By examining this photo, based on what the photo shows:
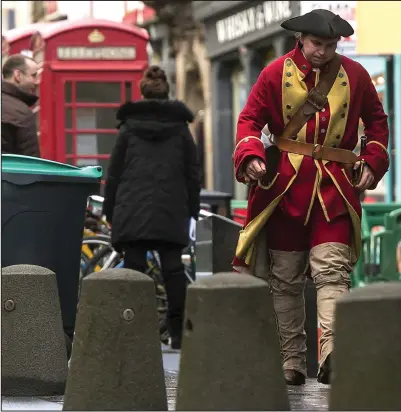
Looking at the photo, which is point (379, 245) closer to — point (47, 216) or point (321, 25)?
point (47, 216)

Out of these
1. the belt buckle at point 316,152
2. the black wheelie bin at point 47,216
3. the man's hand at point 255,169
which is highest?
the belt buckle at point 316,152

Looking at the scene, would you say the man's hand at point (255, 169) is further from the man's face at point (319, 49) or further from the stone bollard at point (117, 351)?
the stone bollard at point (117, 351)

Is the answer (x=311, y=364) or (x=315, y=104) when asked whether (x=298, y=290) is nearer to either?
(x=315, y=104)

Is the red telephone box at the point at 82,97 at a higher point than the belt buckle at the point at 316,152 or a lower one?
higher

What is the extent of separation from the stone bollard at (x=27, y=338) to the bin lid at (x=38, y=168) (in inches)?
64.7

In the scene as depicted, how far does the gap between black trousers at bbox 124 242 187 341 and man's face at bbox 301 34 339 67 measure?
4064mm

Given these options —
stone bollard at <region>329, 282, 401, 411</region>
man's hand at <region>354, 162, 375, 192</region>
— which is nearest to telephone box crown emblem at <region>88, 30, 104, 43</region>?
man's hand at <region>354, 162, 375, 192</region>

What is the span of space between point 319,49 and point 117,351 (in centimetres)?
194

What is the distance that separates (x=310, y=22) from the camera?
8.62 meters

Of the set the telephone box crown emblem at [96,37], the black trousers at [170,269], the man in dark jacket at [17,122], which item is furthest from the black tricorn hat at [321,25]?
the telephone box crown emblem at [96,37]

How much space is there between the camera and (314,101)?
867 cm

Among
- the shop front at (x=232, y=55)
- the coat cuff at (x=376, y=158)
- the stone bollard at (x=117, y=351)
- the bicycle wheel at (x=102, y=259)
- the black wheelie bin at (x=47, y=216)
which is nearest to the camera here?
the stone bollard at (x=117, y=351)

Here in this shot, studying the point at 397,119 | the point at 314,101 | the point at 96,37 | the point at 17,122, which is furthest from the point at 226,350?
the point at 397,119

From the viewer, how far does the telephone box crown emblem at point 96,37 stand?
74.6 feet
